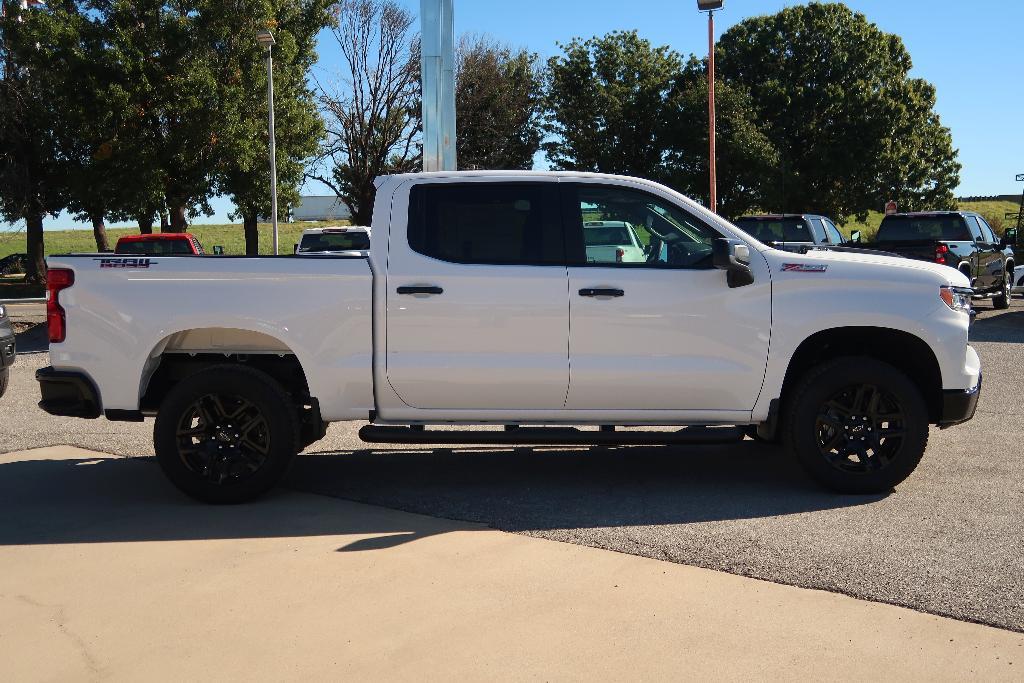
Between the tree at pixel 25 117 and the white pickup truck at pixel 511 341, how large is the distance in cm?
2995

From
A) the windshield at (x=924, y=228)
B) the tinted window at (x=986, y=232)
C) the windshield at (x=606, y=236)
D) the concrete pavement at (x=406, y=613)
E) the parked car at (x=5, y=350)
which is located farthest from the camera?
the tinted window at (x=986, y=232)

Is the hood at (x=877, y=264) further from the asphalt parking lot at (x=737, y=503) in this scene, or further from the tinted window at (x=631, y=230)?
the asphalt parking lot at (x=737, y=503)

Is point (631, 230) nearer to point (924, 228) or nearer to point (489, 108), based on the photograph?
point (924, 228)

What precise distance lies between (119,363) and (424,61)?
26.1ft

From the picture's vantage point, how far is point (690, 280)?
6.04 meters

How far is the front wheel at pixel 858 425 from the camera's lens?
19.7ft

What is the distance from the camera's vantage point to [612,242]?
20.3 ft

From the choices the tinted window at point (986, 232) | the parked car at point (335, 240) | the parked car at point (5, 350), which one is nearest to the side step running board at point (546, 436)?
the parked car at point (5, 350)

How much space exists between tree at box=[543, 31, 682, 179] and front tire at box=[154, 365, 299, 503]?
44.0 m

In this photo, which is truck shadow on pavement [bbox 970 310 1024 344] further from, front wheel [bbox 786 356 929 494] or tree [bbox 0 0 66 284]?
tree [bbox 0 0 66 284]

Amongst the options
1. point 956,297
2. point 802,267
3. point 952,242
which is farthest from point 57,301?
point 952,242

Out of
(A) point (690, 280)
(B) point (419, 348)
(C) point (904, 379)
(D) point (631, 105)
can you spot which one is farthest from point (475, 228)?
(D) point (631, 105)

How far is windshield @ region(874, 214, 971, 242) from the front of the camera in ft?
58.3

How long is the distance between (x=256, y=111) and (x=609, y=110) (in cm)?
1936
